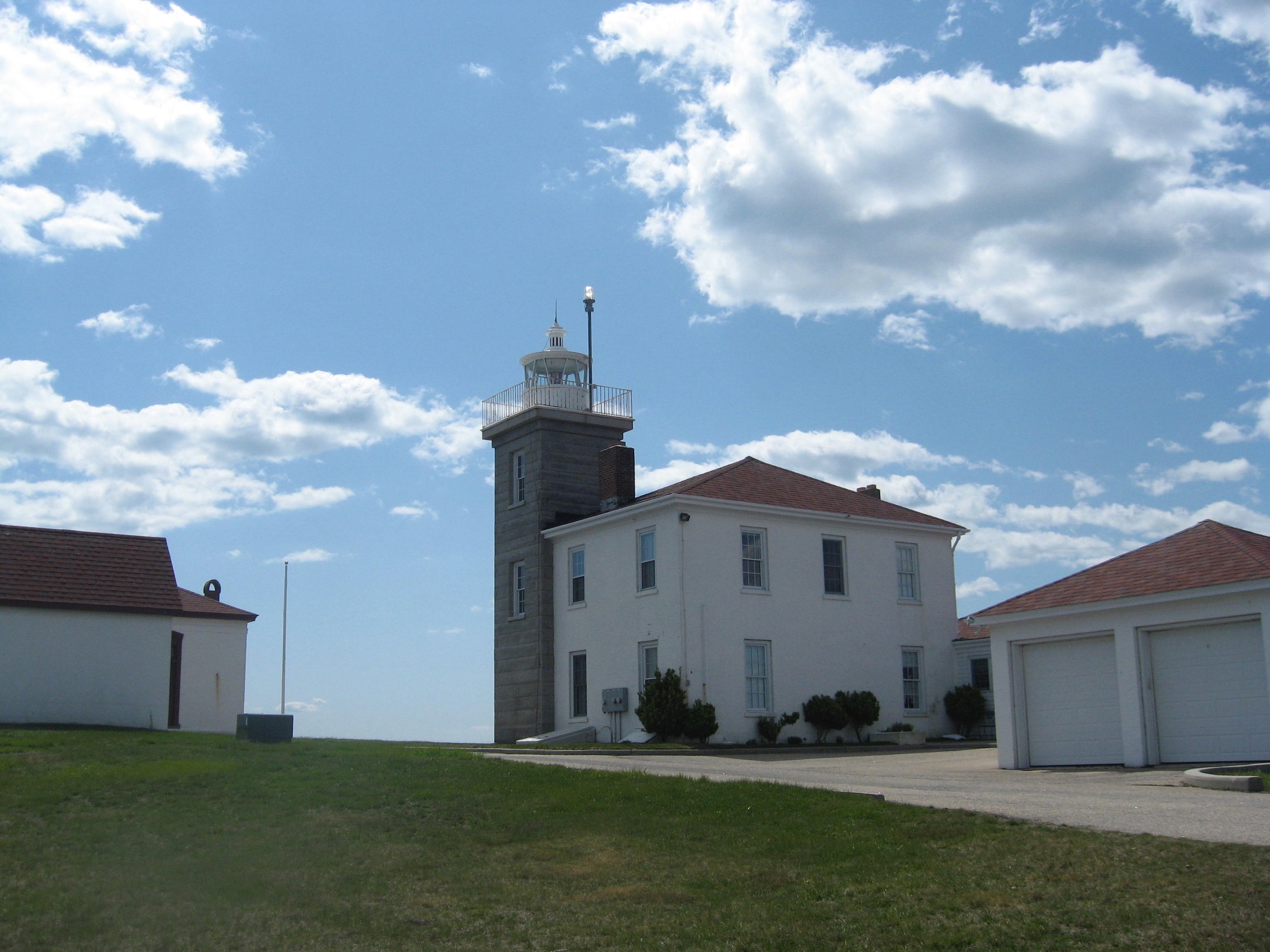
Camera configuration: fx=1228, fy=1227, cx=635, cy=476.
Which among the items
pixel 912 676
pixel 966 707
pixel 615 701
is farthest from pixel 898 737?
pixel 615 701

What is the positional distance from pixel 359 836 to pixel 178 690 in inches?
1008

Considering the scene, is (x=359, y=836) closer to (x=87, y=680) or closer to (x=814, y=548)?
(x=87, y=680)

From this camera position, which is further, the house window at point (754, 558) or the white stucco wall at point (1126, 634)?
the house window at point (754, 558)

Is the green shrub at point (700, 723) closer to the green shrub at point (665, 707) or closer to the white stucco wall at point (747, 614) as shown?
the green shrub at point (665, 707)

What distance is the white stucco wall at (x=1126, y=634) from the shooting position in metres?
17.8

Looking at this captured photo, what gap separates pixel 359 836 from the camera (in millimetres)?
11742

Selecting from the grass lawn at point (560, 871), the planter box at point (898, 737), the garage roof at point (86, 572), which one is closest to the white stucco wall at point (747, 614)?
the planter box at point (898, 737)

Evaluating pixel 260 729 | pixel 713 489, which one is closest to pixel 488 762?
pixel 260 729

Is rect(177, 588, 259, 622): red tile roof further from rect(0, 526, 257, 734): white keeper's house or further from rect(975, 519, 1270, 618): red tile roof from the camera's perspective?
rect(975, 519, 1270, 618): red tile roof

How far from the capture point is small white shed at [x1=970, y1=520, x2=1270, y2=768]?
17.7 meters

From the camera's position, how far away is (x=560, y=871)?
422 inches

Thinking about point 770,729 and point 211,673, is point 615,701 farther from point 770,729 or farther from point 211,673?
point 211,673

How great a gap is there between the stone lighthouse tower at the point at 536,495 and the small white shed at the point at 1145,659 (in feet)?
47.3

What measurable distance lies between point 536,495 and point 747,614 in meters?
7.30
